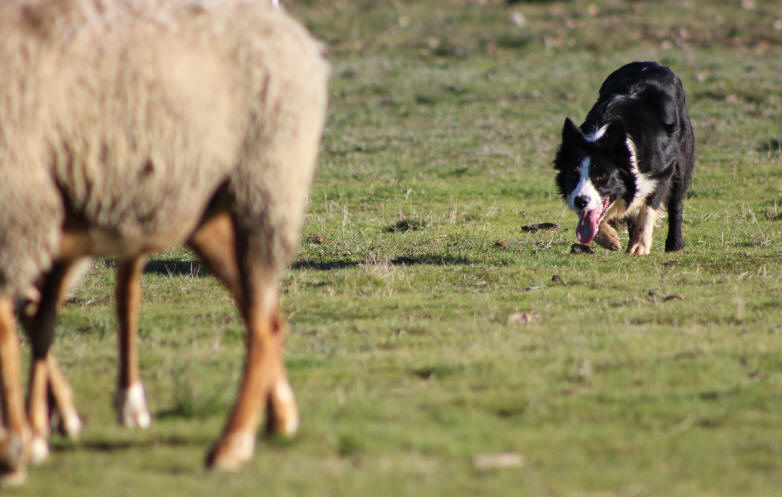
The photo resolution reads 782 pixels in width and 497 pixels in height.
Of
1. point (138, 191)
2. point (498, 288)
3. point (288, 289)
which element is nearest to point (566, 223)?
point (498, 288)

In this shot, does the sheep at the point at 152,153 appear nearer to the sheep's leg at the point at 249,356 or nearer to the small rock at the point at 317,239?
the sheep's leg at the point at 249,356

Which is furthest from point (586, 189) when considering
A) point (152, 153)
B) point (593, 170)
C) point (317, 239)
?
point (152, 153)

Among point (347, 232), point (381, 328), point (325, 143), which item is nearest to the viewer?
point (381, 328)

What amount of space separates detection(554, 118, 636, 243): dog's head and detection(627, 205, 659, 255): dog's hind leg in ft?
1.32

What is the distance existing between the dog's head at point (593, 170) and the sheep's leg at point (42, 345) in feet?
21.0

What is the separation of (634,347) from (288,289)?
340 cm

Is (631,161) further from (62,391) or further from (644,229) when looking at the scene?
(62,391)

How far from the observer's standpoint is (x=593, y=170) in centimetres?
1035

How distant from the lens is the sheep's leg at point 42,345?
4.86 metres

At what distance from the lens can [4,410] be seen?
446cm

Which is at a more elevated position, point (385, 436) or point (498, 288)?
point (385, 436)

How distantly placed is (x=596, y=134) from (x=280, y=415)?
6.35 m

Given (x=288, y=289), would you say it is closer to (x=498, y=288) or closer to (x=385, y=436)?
(x=498, y=288)

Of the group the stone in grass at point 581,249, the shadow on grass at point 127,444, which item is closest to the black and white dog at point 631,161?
the stone in grass at point 581,249
